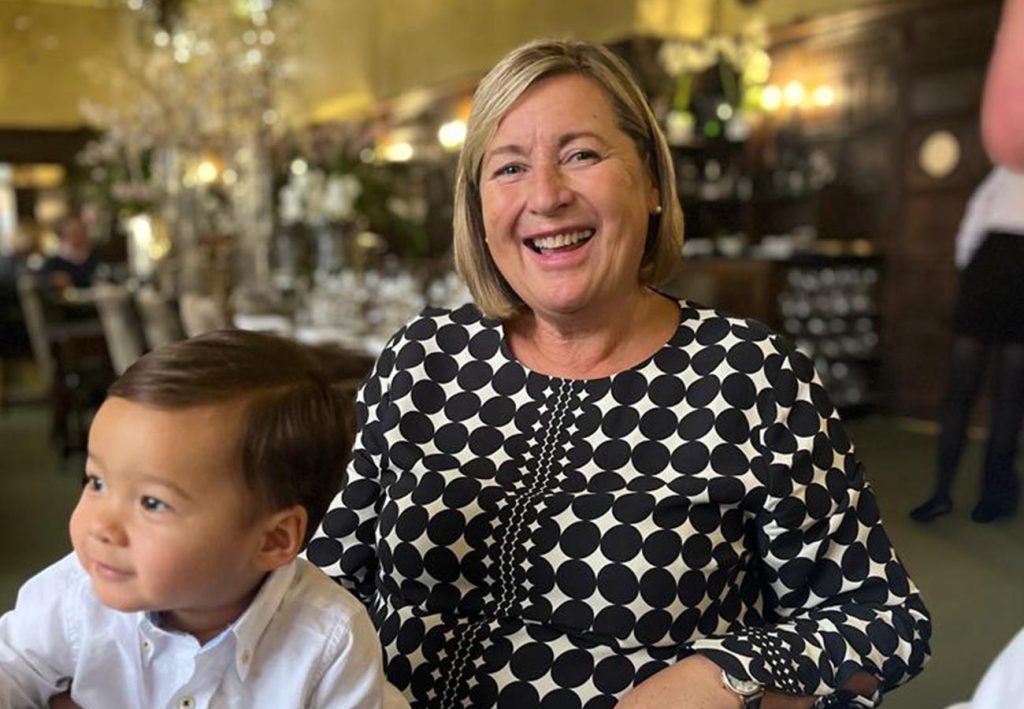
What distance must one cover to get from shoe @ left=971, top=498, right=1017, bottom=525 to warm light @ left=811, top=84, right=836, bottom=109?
13.0 ft

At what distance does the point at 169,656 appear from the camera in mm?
965

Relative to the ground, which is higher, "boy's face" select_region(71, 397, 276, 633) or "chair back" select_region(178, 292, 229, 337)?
"boy's face" select_region(71, 397, 276, 633)

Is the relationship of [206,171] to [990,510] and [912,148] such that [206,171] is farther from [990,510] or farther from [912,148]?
[990,510]

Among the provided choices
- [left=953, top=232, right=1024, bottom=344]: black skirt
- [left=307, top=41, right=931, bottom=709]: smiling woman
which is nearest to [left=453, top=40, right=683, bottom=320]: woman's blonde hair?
[left=307, top=41, right=931, bottom=709]: smiling woman

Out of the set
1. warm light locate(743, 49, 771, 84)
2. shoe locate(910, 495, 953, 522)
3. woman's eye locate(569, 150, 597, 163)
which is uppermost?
warm light locate(743, 49, 771, 84)

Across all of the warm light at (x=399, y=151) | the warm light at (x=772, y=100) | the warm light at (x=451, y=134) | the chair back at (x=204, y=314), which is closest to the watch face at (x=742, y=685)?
the chair back at (x=204, y=314)

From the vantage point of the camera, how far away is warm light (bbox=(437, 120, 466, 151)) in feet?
32.1

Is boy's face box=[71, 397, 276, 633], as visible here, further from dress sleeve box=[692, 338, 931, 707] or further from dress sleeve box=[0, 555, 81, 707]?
dress sleeve box=[692, 338, 931, 707]

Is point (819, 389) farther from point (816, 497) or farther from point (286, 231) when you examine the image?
point (286, 231)

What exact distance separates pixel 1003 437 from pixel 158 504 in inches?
174

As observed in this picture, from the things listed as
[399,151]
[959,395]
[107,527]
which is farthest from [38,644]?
[399,151]

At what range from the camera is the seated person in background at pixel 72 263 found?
8320 mm

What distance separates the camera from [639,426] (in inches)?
51.6

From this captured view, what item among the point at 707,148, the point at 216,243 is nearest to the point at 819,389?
the point at 216,243
